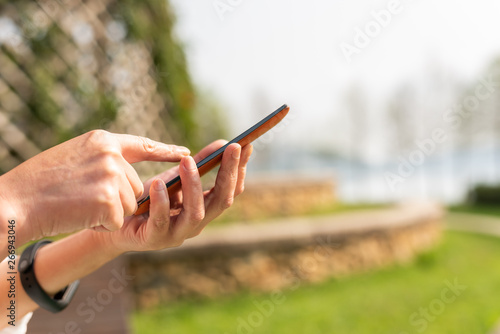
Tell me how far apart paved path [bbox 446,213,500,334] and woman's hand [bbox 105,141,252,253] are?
8.26 meters

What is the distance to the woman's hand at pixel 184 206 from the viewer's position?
800mm

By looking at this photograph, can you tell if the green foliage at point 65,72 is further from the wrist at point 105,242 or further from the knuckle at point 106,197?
the knuckle at point 106,197

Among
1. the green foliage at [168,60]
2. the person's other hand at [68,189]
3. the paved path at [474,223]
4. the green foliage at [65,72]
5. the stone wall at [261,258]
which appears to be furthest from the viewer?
the paved path at [474,223]

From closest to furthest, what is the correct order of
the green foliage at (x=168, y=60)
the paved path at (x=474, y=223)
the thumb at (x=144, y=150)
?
the thumb at (x=144, y=150) → the green foliage at (x=168, y=60) → the paved path at (x=474, y=223)

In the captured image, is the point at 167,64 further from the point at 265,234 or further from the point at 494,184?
the point at 494,184

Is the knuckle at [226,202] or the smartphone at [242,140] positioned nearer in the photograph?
the smartphone at [242,140]

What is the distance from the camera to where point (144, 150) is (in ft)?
2.61

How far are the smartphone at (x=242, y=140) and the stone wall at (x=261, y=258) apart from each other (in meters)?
2.84

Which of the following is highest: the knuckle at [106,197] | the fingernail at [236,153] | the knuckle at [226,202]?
A: the knuckle at [106,197]

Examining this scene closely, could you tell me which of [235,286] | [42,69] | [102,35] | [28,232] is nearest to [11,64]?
[42,69]

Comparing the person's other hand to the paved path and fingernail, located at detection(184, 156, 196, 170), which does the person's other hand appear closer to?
fingernail, located at detection(184, 156, 196, 170)

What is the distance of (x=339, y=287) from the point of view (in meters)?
4.21

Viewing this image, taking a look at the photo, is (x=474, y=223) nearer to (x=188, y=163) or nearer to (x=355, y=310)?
(x=355, y=310)

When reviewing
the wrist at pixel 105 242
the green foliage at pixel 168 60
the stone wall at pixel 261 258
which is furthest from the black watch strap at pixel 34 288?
the green foliage at pixel 168 60
